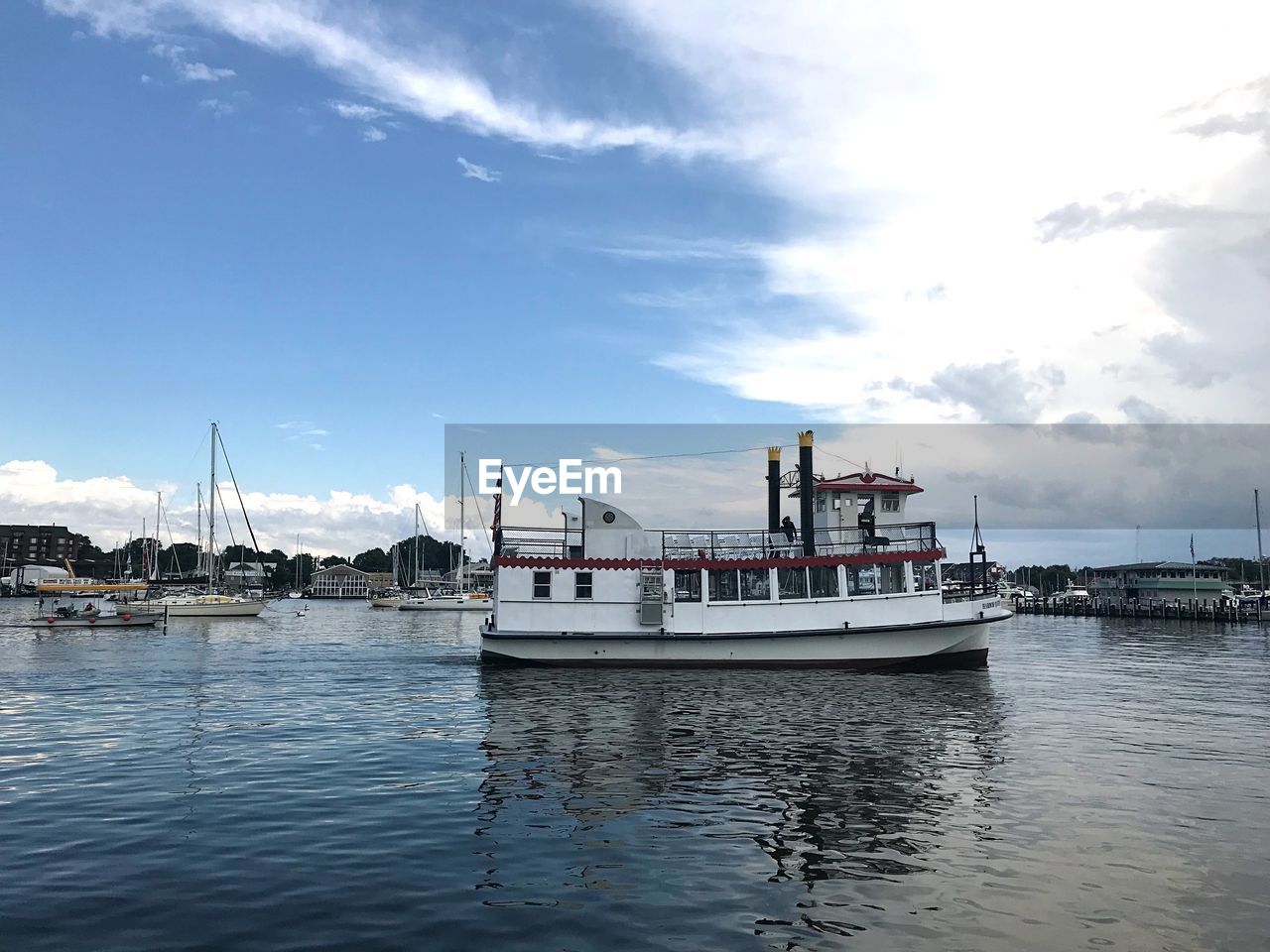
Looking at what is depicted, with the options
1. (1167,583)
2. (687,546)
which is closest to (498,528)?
(687,546)

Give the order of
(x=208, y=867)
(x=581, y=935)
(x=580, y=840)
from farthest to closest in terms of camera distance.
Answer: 1. (x=580, y=840)
2. (x=208, y=867)
3. (x=581, y=935)

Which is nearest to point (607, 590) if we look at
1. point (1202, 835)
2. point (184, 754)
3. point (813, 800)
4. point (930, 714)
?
point (930, 714)

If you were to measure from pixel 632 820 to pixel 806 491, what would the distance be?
26.7 meters

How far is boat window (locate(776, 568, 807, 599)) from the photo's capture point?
36.4m

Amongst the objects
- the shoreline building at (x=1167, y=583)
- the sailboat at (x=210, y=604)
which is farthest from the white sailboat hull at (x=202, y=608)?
the shoreline building at (x=1167, y=583)

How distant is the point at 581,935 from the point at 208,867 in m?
5.32

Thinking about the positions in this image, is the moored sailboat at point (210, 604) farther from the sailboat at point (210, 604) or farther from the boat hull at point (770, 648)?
the boat hull at point (770, 648)

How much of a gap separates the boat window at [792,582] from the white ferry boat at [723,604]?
5 cm

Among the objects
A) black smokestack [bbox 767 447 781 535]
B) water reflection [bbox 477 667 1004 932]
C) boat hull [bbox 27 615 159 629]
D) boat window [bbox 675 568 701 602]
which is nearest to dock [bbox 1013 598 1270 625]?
black smokestack [bbox 767 447 781 535]

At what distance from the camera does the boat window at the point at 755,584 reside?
36.6m

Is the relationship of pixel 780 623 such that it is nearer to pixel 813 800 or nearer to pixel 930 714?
pixel 930 714

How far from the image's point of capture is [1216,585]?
10650 cm

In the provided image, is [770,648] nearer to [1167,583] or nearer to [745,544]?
[745,544]

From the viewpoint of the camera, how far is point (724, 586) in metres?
37.0
